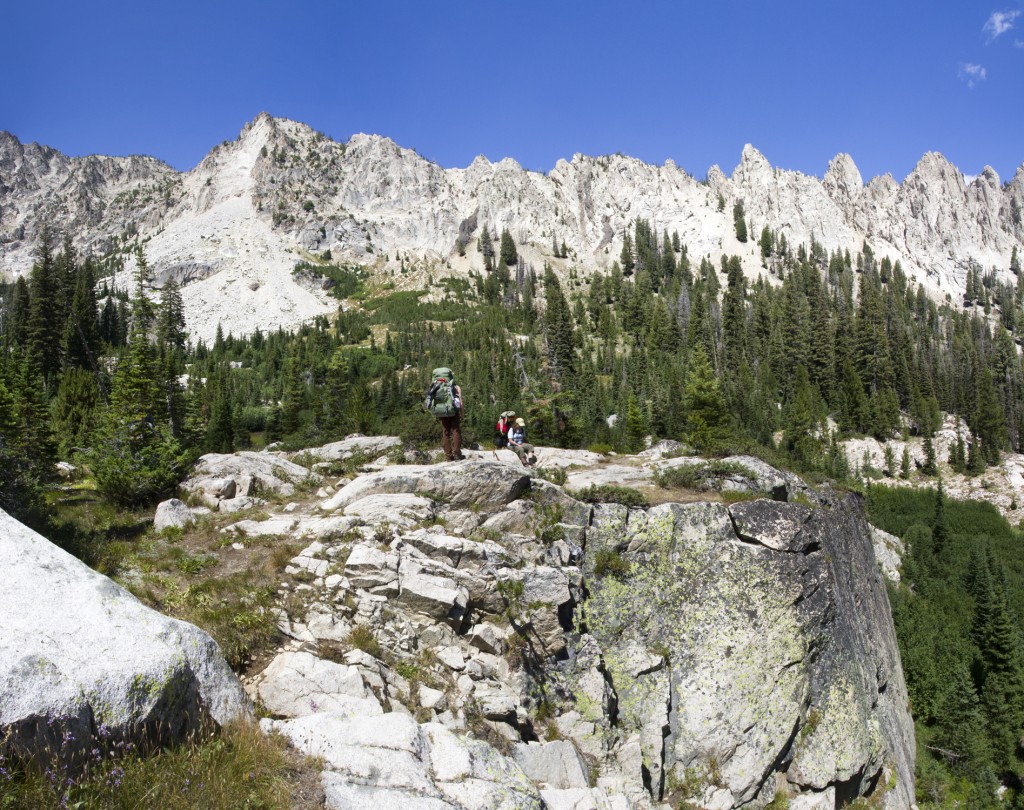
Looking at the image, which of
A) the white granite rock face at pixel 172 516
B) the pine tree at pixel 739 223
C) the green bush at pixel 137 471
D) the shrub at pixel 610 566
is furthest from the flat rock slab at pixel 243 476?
the pine tree at pixel 739 223

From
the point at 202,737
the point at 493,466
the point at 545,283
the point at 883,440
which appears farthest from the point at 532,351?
the point at 202,737

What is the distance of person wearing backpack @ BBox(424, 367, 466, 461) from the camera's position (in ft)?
52.4

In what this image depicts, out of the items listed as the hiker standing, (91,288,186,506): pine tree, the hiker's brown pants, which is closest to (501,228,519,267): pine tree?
the hiker standing

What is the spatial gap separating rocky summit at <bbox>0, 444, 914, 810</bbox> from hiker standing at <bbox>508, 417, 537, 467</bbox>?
186cm

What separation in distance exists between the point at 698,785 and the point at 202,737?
10997 mm

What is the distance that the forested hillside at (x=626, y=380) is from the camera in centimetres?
3089

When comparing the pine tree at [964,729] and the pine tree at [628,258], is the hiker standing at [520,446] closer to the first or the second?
the pine tree at [964,729]

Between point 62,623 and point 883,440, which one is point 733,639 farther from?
point 883,440

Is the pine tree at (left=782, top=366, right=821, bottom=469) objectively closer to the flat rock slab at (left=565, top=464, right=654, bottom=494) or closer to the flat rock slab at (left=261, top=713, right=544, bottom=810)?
the flat rock slab at (left=565, top=464, right=654, bottom=494)

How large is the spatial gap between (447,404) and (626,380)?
88803 mm

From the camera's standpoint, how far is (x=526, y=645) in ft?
35.2

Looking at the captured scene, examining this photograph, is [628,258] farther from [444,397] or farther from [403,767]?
[403,767]

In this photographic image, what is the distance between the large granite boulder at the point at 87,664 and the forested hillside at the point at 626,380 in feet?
26.7

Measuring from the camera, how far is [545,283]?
6329 inches
